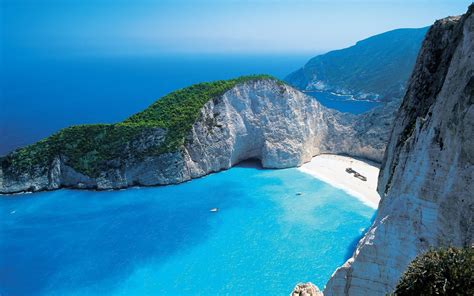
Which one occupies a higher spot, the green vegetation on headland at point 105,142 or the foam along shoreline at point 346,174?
the green vegetation on headland at point 105,142

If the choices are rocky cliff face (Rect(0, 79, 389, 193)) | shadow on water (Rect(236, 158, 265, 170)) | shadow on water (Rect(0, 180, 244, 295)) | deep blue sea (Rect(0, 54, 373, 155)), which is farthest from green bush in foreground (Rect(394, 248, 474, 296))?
deep blue sea (Rect(0, 54, 373, 155))

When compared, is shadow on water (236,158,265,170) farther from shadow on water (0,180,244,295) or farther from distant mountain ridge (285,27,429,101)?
distant mountain ridge (285,27,429,101)

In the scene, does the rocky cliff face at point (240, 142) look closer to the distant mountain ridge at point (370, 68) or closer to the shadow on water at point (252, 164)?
the shadow on water at point (252, 164)

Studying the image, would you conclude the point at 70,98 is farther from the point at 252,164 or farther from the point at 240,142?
the point at 252,164

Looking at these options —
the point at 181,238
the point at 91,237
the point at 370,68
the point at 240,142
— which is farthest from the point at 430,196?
the point at 370,68

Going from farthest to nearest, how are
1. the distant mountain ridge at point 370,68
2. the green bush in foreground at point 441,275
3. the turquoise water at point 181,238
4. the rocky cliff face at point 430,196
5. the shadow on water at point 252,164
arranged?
the distant mountain ridge at point 370,68, the shadow on water at point 252,164, the turquoise water at point 181,238, the rocky cliff face at point 430,196, the green bush in foreground at point 441,275

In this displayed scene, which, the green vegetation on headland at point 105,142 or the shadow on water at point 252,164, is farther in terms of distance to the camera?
the shadow on water at point 252,164

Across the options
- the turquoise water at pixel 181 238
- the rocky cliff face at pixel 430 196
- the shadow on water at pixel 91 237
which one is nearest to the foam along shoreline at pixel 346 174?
the turquoise water at pixel 181 238

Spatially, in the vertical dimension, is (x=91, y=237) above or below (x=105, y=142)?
below
